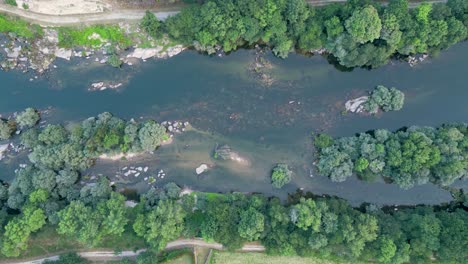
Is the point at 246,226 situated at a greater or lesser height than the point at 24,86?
lesser

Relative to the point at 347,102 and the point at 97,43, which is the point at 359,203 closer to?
the point at 347,102

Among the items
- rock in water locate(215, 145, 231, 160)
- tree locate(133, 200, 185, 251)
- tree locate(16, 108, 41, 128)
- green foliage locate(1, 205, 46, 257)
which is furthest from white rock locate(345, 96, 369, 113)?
tree locate(16, 108, 41, 128)

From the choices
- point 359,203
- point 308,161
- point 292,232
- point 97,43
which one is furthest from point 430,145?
point 97,43

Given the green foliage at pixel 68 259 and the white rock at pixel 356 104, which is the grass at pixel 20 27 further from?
the white rock at pixel 356 104

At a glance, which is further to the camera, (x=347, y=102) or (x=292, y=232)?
(x=347, y=102)

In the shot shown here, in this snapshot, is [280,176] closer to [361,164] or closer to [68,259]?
[361,164]

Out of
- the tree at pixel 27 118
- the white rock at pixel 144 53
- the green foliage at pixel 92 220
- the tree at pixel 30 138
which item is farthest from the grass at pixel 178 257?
the white rock at pixel 144 53
